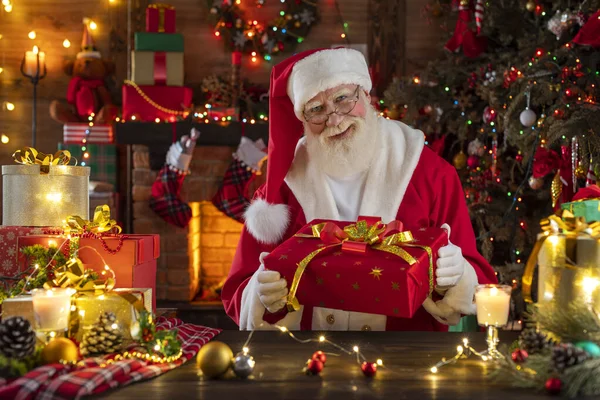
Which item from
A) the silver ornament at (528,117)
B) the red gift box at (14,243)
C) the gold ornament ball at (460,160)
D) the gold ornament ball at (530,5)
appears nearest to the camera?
the red gift box at (14,243)

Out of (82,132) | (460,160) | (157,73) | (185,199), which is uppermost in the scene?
(157,73)

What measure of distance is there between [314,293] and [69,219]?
26.5 inches

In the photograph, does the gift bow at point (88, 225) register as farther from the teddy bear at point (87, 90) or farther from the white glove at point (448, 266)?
the teddy bear at point (87, 90)

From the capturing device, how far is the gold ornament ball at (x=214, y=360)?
1.33m

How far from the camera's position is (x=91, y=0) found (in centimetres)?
534

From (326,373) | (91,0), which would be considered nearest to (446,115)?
(91,0)

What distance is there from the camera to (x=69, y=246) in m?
1.79

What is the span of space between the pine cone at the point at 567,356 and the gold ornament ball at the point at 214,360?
60 cm

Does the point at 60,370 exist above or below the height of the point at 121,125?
below

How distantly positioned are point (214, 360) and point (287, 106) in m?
1.25

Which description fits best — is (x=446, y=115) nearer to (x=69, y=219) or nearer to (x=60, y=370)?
(x=69, y=219)

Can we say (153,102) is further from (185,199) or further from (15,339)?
(15,339)

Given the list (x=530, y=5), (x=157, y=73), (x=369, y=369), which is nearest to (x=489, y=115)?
(x=530, y=5)

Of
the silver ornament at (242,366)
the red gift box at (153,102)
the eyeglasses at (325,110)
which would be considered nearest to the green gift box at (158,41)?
the red gift box at (153,102)
